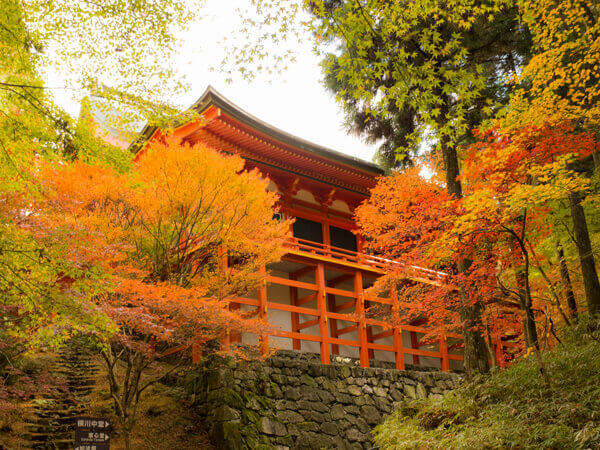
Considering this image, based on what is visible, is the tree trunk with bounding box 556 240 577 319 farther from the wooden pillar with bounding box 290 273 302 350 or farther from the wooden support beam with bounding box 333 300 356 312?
the wooden pillar with bounding box 290 273 302 350

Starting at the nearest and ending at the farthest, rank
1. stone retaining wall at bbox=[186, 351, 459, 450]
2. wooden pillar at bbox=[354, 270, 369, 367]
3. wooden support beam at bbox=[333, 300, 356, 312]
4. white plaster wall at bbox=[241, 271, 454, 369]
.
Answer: stone retaining wall at bbox=[186, 351, 459, 450] < wooden pillar at bbox=[354, 270, 369, 367] < white plaster wall at bbox=[241, 271, 454, 369] < wooden support beam at bbox=[333, 300, 356, 312]

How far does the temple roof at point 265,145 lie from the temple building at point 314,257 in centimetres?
3

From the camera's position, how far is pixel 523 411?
7.23m

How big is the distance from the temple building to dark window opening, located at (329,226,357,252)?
4 centimetres

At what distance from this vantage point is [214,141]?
14695 millimetres

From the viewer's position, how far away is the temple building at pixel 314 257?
553 inches

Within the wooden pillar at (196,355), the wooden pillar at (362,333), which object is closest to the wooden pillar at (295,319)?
the wooden pillar at (362,333)

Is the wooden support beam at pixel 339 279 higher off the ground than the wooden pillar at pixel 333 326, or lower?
higher

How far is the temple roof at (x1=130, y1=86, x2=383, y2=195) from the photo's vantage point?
14.0 meters

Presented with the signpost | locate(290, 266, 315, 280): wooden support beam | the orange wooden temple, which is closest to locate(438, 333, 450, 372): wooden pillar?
the orange wooden temple

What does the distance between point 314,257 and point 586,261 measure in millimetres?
7009

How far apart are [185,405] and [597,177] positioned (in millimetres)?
10355

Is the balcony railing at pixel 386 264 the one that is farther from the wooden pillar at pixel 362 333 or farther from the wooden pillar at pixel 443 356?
the wooden pillar at pixel 443 356

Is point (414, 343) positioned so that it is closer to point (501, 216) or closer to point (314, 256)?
point (314, 256)
